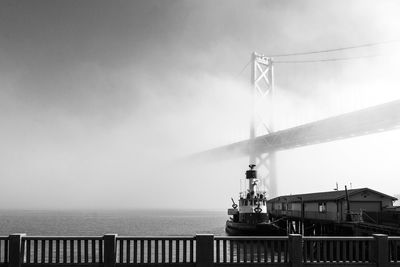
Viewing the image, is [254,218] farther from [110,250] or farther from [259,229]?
[110,250]

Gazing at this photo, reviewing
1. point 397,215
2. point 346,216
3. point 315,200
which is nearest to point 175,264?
point 397,215

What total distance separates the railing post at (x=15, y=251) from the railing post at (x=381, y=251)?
340 inches

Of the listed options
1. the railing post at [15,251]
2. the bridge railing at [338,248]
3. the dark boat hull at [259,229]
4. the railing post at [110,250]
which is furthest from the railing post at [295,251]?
the dark boat hull at [259,229]

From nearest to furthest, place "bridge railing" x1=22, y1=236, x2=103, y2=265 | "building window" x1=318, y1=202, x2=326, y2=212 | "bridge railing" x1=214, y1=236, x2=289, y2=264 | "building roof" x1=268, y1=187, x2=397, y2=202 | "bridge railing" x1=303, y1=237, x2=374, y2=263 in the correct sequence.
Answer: "bridge railing" x1=22, y1=236, x2=103, y2=265 → "bridge railing" x1=214, y1=236, x2=289, y2=264 → "bridge railing" x1=303, y1=237, x2=374, y2=263 → "building roof" x1=268, y1=187, x2=397, y2=202 → "building window" x1=318, y1=202, x2=326, y2=212

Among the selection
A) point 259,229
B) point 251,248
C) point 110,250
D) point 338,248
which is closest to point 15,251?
point 110,250

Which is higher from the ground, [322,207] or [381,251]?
[381,251]

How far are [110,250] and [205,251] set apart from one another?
2279 mm

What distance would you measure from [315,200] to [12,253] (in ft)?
148

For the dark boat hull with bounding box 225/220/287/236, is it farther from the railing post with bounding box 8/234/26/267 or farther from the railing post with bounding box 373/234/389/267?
the railing post with bounding box 8/234/26/267

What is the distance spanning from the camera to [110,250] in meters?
10.6

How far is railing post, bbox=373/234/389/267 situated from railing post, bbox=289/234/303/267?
1.91m

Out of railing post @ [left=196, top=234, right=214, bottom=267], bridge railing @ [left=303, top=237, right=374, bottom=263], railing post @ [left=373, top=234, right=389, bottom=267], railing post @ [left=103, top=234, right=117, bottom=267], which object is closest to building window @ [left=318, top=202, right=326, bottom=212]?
bridge railing @ [left=303, top=237, right=374, bottom=263]

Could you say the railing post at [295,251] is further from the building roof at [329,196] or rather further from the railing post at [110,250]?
the building roof at [329,196]

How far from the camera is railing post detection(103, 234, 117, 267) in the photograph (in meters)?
10.6
